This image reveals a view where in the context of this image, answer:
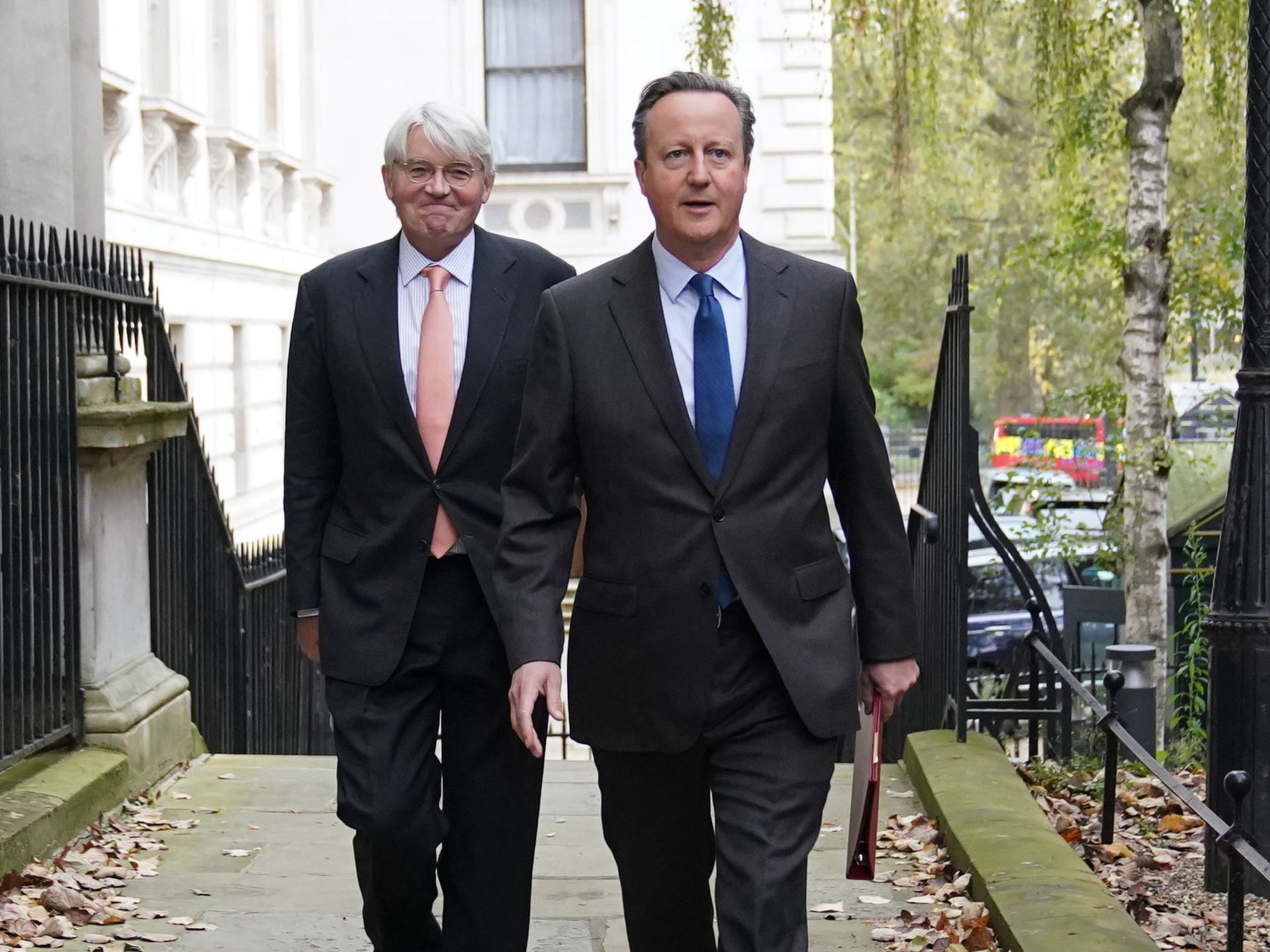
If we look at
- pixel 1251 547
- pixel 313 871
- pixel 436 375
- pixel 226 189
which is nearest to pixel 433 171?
pixel 436 375

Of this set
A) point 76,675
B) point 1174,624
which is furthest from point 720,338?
point 1174,624

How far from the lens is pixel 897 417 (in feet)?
243

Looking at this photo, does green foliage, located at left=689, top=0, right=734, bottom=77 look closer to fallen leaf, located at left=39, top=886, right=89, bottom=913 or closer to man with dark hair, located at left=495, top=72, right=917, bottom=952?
fallen leaf, located at left=39, top=886, right=89, bottom=913

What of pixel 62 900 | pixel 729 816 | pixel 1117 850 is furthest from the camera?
pixel 1117 850

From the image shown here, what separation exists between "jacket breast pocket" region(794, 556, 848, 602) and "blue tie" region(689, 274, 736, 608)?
0.13 metres

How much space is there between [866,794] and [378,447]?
4.58ft

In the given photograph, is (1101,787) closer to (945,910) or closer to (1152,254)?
(945,910)

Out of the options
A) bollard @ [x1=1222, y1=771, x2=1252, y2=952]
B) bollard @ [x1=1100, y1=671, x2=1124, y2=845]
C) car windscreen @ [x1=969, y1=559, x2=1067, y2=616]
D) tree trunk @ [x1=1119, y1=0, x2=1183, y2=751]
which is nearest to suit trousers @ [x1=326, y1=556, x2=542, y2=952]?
bollard @ [x1=1222, y1=771, x2=1252, y2=952]

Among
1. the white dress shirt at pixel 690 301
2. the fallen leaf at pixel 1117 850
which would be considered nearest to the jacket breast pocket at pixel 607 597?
the white dress shirt at pixel 690 301

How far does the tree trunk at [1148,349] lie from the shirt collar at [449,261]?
25.8 ft

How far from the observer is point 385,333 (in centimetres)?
449

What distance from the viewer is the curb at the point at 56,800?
18.5 feet

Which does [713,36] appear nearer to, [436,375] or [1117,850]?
[1117,850]

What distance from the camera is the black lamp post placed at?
17.3 ft
